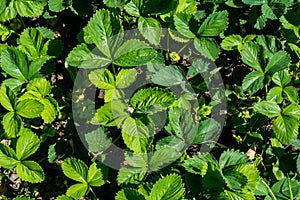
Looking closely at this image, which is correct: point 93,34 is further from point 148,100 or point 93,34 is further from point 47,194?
point 47,194

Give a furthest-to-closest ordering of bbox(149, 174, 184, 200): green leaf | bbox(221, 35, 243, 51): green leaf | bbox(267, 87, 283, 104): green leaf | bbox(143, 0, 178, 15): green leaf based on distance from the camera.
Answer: bbox(221, 35, 243, 51): green leaf
bbox(267, 87, 283, 104): green leaf
bbox(143, 0, 178, 15): green leaf
bbox(149, 174, 184, 200): green leaf

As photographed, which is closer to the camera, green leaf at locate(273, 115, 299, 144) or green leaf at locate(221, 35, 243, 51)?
green leaf at locate(273, 115, 299, 144)

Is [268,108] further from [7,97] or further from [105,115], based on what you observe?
[7,97]

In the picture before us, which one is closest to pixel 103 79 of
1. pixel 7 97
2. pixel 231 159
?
pixel 7 97

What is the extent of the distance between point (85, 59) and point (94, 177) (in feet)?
1.59

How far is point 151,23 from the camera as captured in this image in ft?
6.63

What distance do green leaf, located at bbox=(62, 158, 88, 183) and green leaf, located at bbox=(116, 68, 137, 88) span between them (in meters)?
0.36

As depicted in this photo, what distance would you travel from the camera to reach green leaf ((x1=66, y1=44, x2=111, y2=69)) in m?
1.93

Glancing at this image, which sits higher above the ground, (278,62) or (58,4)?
(58,4)

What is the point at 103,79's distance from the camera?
76.7 inches

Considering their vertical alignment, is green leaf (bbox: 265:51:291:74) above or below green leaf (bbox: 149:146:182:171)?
above

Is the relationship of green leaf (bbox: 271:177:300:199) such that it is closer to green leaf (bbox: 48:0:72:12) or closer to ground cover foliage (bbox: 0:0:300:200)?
ground cover foliage (bbox: 0:0:300:200)

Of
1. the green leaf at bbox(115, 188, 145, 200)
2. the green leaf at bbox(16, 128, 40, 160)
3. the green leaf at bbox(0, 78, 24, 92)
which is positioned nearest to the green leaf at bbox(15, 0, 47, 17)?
the green leaf at bbox(0, 78, 24, 92)

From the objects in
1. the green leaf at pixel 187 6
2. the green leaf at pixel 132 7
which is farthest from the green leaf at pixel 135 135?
the green leaf at pixel 187 6
